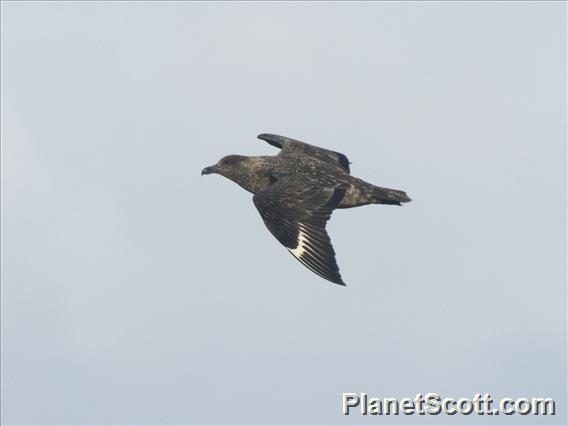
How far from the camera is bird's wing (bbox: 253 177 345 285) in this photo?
17156mm

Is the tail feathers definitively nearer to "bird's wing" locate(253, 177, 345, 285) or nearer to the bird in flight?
the bird in flight

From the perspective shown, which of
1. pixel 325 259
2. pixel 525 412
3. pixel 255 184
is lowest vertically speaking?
pixel 525 412

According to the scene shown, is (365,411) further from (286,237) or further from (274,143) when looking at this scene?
(274,143)

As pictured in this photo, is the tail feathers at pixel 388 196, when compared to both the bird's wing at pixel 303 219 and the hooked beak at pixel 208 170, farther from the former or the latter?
the hooked beak at pixel 208 170

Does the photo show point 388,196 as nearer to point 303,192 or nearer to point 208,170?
point 303,192

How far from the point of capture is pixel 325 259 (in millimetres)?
17188

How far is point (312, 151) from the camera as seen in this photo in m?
A: 21.6

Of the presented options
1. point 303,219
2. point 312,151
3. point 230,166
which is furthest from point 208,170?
point 303,219

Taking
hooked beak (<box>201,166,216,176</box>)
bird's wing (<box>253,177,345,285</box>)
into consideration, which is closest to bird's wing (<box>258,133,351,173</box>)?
hooked beak (<box>201,166,216,176</box>)

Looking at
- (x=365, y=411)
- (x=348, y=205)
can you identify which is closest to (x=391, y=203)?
(x=348, y=205)

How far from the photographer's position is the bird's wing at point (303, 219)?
17.2 m

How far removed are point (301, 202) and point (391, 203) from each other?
2022mm

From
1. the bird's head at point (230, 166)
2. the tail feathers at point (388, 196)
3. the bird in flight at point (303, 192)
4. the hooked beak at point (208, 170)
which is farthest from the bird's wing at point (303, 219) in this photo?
the hooked beak at point (208, 170)

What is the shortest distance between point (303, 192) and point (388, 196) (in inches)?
65.0
